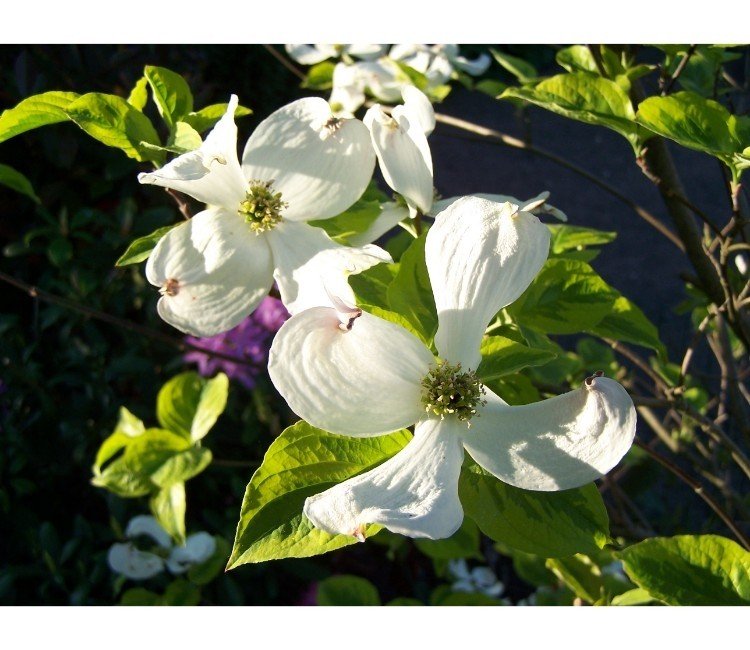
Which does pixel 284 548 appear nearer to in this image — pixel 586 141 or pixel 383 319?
pixel 383 319

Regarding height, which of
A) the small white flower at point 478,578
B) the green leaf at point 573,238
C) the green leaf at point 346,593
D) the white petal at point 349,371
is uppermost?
the white petal at point 349,371

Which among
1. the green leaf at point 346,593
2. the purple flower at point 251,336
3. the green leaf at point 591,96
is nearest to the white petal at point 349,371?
the green leaf at point 591,96

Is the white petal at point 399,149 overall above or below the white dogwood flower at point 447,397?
above

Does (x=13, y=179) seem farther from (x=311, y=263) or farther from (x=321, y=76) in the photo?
(x=321, y=76)

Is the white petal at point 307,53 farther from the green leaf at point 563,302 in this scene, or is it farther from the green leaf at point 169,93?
the green leaf at point 563,302

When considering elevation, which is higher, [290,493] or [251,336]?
[290,493]

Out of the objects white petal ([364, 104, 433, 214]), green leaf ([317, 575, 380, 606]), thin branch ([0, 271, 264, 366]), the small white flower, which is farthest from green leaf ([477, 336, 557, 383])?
the small white flower

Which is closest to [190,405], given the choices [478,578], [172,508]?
[172,508]
